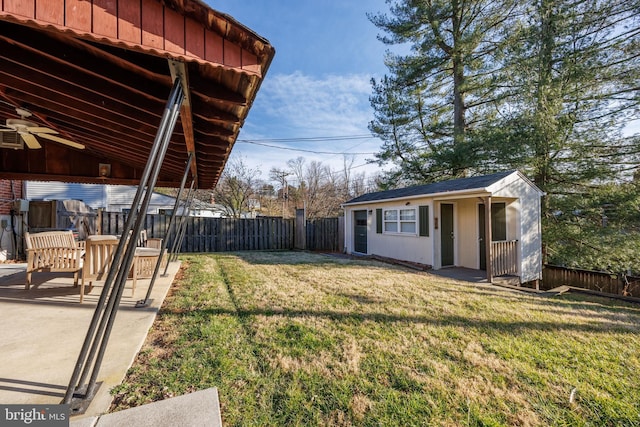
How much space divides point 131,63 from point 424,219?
772 cm

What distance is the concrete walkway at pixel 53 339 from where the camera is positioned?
1.88 m

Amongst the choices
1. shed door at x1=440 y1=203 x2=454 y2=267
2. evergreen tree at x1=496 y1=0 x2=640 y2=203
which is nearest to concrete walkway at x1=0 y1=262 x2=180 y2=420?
shed door at x1=440 y1=203 x2=454 y2=267

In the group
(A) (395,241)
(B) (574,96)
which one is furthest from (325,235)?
(B) (574,96)

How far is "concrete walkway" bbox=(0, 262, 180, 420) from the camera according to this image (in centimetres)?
188

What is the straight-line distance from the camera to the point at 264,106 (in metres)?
17.5

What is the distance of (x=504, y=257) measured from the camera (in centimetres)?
702

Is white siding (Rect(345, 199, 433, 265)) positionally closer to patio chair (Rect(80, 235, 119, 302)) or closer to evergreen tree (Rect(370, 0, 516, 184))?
evergreen tree (Rect(370, 0, 516, 184))

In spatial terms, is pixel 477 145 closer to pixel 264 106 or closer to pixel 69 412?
pixel 69 412

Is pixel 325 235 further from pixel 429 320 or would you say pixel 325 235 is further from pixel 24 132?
pixel 24 132

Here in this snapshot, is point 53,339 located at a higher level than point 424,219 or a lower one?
lower

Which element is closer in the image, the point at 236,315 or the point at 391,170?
the point at 236,315

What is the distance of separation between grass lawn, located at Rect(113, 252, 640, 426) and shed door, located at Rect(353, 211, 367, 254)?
652 cm

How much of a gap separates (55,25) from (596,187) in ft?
40.4

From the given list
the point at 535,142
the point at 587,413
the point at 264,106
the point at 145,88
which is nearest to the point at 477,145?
the point at 535,142
